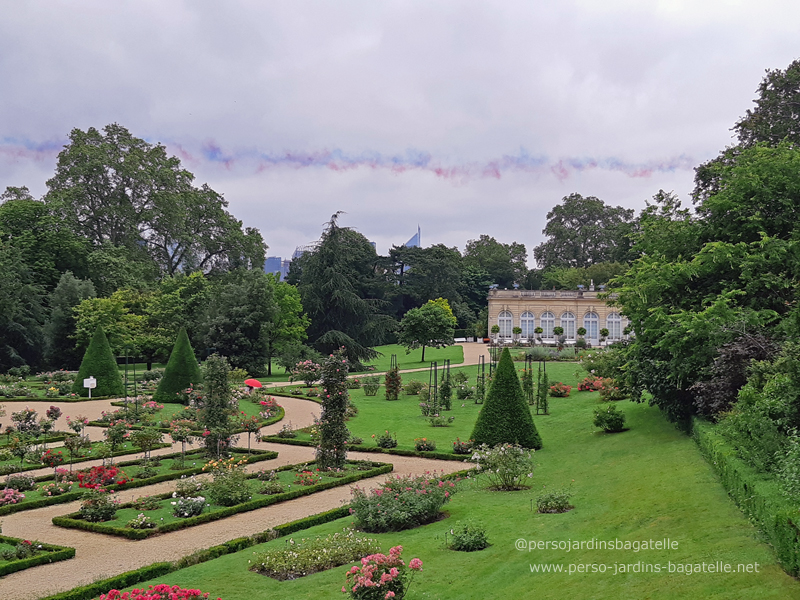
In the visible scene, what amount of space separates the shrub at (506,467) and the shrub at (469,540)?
4.33 metres

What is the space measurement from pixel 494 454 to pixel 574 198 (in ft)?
253

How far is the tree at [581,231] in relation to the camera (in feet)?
276

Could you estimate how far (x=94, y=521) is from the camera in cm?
1190

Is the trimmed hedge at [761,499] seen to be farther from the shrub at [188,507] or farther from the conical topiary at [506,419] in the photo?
the shrub at [188,507]

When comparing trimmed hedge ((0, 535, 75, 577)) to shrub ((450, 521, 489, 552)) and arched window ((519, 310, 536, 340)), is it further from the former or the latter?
arched window ((519, 310, 536, 340))

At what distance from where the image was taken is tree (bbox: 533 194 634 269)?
84.0 m

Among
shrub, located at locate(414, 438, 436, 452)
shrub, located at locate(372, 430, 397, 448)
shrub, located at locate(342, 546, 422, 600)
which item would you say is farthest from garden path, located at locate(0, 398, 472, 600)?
shrub, located at locate(342, 546, 422, 600)

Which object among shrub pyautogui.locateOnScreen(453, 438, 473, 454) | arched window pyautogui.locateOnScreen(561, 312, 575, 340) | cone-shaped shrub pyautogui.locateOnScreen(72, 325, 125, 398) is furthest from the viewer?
arched window pyautogui.locateOnScreen(561, 312, 575, 340)

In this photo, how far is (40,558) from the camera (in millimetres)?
9719

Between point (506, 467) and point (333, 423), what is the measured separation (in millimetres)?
4748

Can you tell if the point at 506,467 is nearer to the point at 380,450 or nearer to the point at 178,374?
the point at 380,450

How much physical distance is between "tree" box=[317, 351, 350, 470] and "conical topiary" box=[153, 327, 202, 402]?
12102mm

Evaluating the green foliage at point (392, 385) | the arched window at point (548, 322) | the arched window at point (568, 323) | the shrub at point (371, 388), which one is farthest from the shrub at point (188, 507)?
the arched window at point (568, 323)

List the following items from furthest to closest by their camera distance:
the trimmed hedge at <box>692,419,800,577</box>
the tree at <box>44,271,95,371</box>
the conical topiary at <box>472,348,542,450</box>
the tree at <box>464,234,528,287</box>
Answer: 1. the tree at <box>464,234,528,287</box>
2. the tree at <box>44,271,95,371</box>
3. the conical topiary at <box>472,348,542,450</box>
4. the trimmed hedge at <box>692,419,800,577</box>
